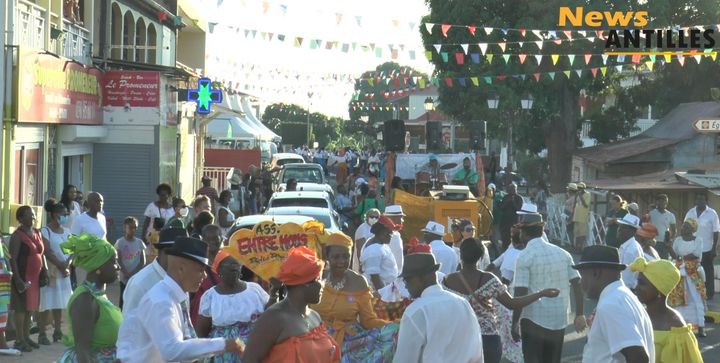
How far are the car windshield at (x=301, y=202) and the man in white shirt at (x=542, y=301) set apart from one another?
12618 mm

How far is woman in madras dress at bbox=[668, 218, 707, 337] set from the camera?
50.0 feet

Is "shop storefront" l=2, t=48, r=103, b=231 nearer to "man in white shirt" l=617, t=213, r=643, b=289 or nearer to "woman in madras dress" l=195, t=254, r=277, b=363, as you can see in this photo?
"man in white shirt" l=617, t=213, r=643, b=289

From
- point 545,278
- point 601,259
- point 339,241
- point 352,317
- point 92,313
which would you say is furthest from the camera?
point 545,278

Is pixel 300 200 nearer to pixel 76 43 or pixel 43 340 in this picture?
pixel 76 43

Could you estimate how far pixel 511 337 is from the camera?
10.2 meters

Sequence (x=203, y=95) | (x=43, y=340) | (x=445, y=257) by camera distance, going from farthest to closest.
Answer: (x=203, y=95)
(x=43, y=340)
(x=445, y=257)

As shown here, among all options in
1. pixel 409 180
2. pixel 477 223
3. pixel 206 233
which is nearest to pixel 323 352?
pixel 206 233

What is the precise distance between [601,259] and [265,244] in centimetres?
417

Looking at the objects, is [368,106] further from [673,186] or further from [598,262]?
[598,262]

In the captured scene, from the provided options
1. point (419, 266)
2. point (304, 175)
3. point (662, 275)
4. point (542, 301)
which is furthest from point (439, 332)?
point (304, 175)

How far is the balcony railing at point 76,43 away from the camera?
888 inches

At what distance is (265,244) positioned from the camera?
34.0 ft

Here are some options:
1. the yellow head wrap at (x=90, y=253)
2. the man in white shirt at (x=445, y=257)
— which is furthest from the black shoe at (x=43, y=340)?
the yellow head wrap at (x=90, y=253)

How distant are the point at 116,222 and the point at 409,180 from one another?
693cm
